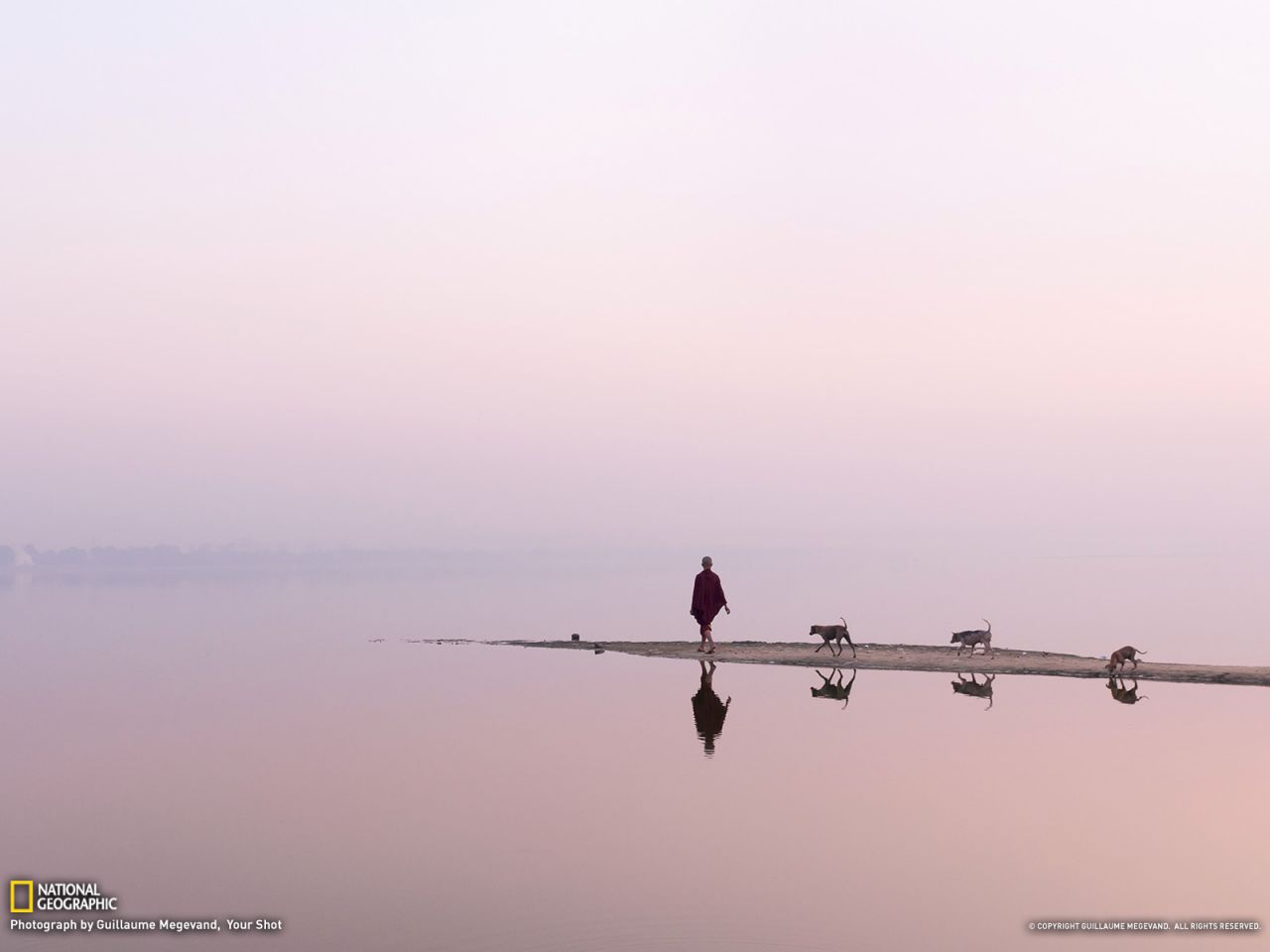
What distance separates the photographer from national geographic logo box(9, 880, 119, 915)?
12547 millimetres

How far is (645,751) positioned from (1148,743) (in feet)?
27.8

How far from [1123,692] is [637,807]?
1528 cm

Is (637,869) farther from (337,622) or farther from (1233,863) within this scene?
(337,622)

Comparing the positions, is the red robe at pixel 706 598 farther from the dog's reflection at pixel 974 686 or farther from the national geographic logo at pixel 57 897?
the national geographic logo at pixel 57 897

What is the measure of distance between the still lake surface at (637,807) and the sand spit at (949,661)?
0.64 meters

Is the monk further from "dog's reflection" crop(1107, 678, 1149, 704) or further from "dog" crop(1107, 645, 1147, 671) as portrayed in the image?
"dog's reflection" crop(1107, 678, 1149, 704)

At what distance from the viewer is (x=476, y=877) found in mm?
13273

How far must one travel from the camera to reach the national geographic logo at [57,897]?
12547 millimetres

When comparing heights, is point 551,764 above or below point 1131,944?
above

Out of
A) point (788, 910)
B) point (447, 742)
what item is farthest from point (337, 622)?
point (788, 910)

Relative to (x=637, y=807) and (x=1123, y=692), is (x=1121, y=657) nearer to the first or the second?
(x=1123, y=692)

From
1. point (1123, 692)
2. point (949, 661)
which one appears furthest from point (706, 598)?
point (1123, 692)

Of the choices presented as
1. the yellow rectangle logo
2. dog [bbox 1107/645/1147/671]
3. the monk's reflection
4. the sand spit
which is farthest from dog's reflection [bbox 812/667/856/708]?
the yellow rectangle logo

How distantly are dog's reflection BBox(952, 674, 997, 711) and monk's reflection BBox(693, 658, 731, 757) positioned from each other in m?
5.64
